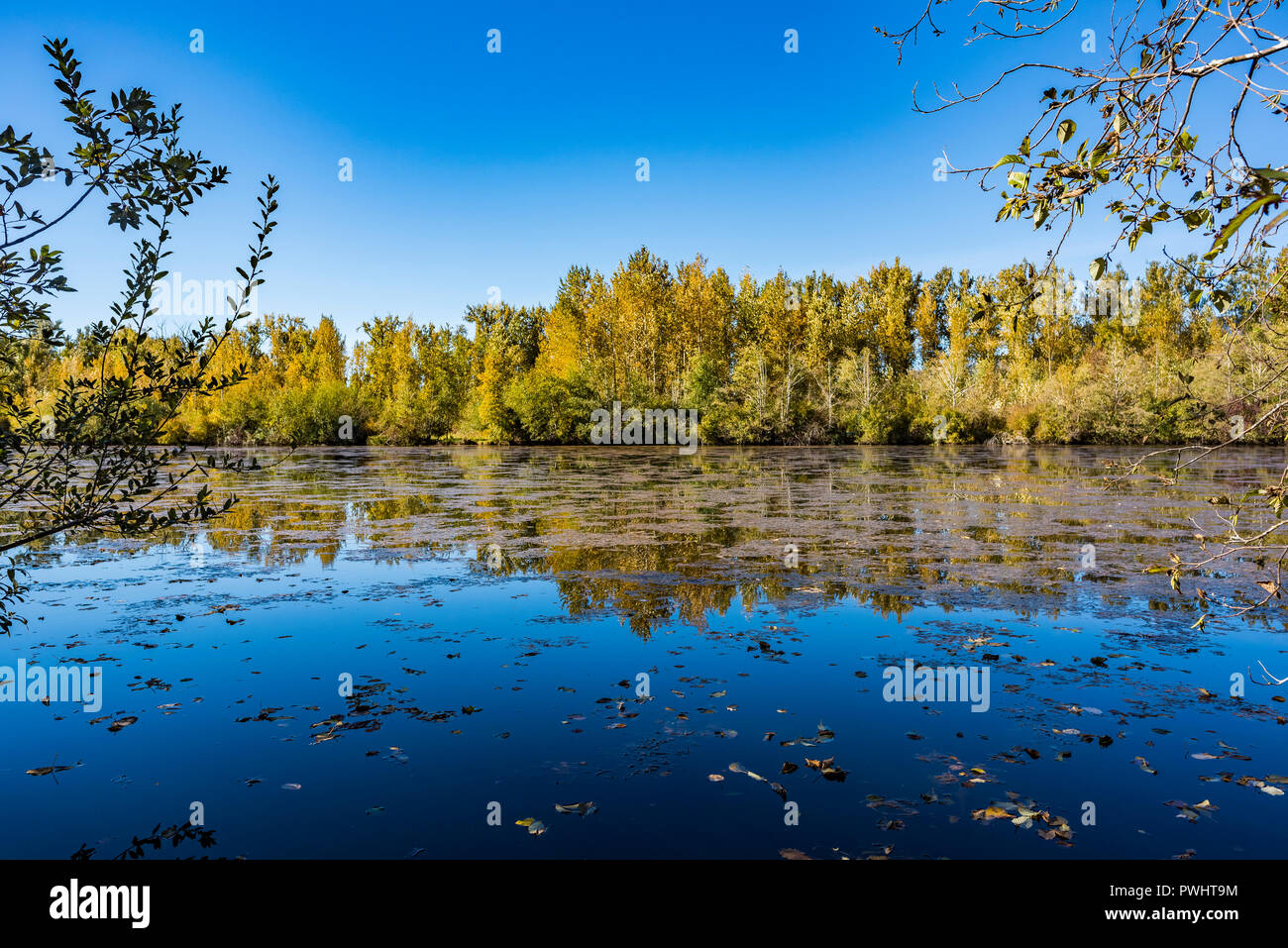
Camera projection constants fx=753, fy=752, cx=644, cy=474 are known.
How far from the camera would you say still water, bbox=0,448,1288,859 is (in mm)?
3842

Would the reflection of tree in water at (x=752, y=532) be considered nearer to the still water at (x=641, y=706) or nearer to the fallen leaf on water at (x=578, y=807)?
the still water at (x=641, y=706)

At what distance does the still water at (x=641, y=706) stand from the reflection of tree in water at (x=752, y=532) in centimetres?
12

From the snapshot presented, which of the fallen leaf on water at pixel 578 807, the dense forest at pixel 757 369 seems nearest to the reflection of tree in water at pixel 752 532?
the fallen leaf on water at pixel 578 807

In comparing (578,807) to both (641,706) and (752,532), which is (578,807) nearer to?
(641,706)

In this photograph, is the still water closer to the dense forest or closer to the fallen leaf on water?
the fallen leaf on water

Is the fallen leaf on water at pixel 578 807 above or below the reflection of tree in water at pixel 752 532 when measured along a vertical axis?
below

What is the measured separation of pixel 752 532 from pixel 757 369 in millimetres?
40318

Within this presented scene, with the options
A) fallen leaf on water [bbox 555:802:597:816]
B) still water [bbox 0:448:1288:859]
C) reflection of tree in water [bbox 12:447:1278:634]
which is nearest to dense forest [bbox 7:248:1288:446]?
reflection of tree in water [bbox 12:447:1278:634]

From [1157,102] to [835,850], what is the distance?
3.53m

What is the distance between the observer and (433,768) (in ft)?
14.7

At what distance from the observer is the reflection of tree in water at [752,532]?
8.96 meters

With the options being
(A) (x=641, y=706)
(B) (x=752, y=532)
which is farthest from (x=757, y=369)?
(A) (x=641, y=706)
